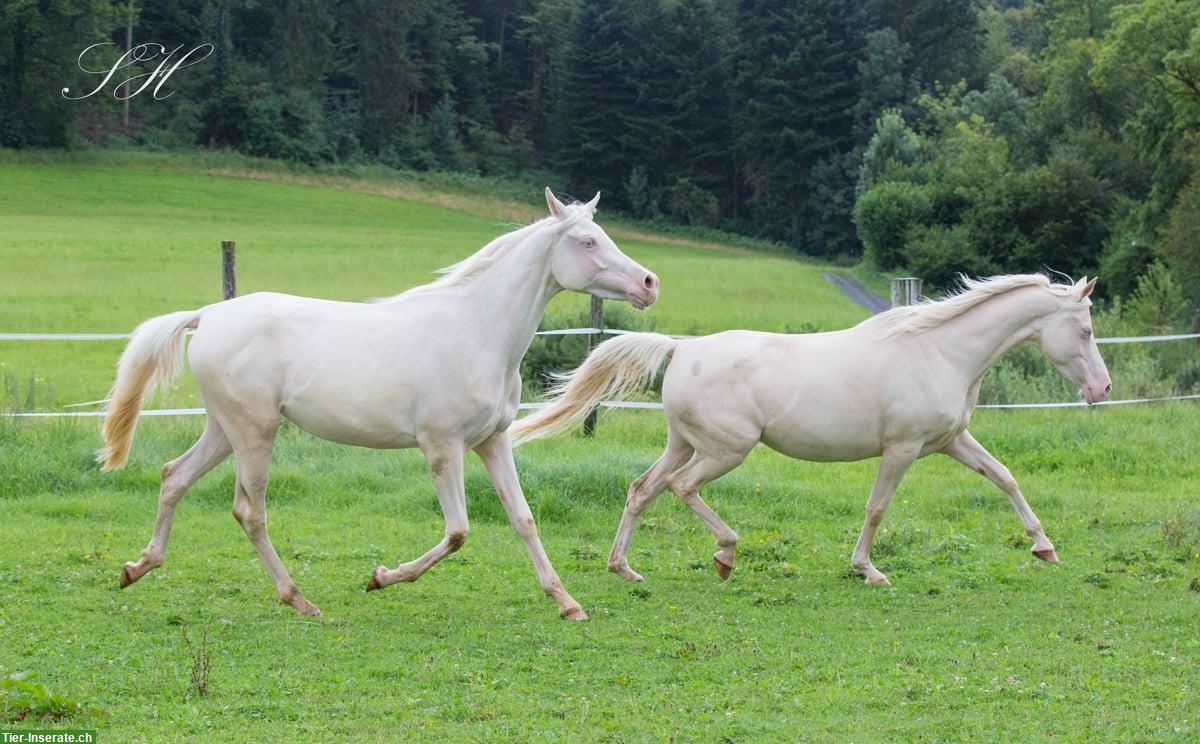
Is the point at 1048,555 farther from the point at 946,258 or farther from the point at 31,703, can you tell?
the point at 946,258

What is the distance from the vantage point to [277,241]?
36.4 metres

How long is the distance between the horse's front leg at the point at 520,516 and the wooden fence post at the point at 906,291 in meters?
6.29

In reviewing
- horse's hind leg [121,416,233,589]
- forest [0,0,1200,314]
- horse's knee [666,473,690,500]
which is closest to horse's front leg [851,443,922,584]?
horse's knee [666,473,690,500]

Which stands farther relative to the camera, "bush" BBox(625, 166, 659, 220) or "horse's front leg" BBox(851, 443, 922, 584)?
"bush" BBox(625, 166, 659, 220)

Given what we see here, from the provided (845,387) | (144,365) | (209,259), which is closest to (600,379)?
(845,387)

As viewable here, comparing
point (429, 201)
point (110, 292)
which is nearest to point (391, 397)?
point (110, 292)

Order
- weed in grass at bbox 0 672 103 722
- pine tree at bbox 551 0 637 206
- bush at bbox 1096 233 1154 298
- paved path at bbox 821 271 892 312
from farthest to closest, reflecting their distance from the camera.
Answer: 1. pine tree at bbox 551 0 637 206
2. paved path at bbox 821 271 892 312
3. bush at bbox 1096 233 1154 298
4. weed in grass at bbox 0 672 103 722

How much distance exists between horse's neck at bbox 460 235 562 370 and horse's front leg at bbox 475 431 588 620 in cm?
44

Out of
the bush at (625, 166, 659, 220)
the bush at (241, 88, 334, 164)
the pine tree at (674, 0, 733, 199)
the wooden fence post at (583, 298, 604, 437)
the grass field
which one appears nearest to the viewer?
the grass field

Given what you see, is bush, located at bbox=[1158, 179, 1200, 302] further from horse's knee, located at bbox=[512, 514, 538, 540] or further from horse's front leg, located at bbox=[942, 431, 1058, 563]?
horse's knee, located at bbox=[512, 514, 538, 540]

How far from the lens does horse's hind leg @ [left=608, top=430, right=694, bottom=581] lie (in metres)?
7.45

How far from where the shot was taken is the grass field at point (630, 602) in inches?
189

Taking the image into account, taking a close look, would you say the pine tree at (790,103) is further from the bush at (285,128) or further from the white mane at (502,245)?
the white mane at (502,245)

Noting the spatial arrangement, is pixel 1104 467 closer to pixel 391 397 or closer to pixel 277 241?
pixel 391 397
